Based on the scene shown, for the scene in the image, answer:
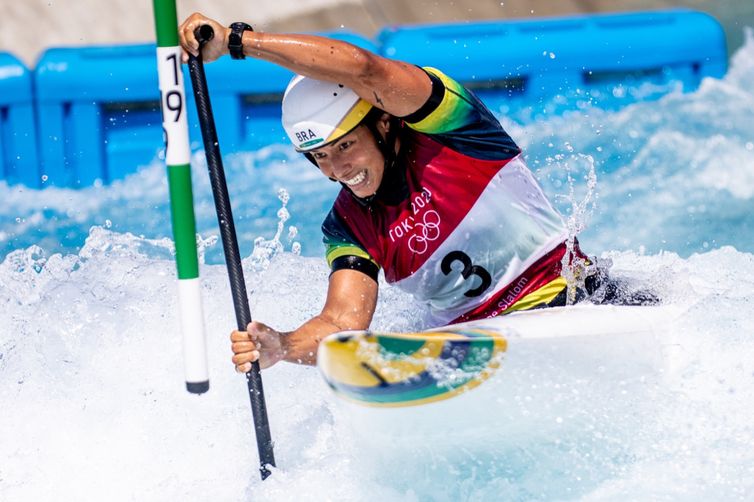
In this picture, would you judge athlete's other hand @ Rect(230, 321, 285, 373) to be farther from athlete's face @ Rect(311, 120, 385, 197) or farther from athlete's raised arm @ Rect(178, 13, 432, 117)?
athlete's raised arm @ Rect(178, 13, 432, 117)

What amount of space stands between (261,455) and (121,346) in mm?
989

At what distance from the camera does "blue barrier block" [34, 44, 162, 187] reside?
5492mm

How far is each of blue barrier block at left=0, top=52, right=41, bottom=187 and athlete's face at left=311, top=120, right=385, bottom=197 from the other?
10.5 ft

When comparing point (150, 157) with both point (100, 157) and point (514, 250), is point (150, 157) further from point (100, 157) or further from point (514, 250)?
point (514, 250)

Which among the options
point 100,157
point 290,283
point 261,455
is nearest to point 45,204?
point 100,157

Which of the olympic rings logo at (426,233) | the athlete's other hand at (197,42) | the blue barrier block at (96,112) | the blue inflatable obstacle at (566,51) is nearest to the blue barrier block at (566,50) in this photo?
the blue inflatable obstacle at (566,51)

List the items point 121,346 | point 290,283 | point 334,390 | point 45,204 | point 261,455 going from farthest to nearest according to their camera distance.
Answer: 1. point 45,204
2. point 290,283
3. point 121,346
4. point 261,455
5. point 334,390

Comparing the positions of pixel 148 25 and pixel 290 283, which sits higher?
pixel 148 25

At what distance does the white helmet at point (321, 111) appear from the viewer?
8.73 ft

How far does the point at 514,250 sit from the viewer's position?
300 cm

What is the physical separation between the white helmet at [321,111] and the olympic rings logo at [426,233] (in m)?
0.37

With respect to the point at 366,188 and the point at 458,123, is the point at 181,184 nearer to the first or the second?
the point at 366,188

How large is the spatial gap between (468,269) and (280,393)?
79 centimetres

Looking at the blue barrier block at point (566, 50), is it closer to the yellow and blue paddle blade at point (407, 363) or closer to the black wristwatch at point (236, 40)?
the black wristwatch at point (236, 40)
